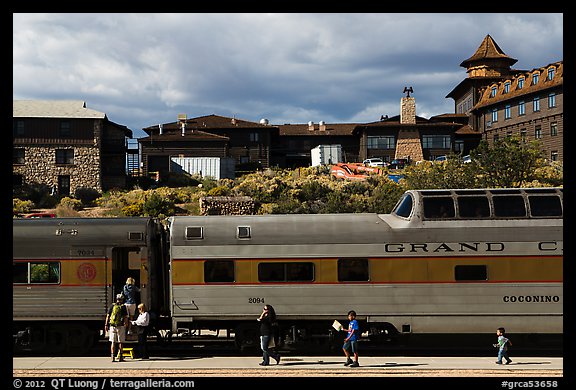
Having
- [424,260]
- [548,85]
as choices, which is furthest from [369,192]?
[424,260]

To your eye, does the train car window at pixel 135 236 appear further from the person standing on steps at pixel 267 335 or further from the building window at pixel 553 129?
the building window at pixel 553 129

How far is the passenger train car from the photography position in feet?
49.8

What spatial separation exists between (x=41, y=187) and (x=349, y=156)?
34.7 meters

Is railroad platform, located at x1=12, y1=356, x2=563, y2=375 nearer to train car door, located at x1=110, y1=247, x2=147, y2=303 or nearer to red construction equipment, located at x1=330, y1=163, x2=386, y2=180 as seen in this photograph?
train car door, located at x1=110, y1=247, x2=147, y2=303

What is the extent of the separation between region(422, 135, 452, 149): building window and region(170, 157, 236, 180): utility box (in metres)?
24.4

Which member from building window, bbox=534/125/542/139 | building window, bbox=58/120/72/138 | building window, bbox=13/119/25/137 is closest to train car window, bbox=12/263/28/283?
building window, bbox=58/120/72/138

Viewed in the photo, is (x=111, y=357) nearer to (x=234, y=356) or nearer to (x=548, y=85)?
(x=234, y=356)

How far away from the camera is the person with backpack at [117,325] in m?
14.9

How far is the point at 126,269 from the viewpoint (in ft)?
52.6

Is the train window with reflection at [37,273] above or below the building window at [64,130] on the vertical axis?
below

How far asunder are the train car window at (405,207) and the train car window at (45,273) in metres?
9.72

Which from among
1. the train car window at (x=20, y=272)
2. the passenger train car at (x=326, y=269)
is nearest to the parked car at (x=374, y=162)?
the passenger train car at (x=326, y=269)

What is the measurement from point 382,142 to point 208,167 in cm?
2258
